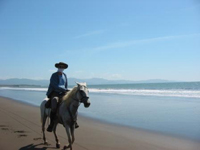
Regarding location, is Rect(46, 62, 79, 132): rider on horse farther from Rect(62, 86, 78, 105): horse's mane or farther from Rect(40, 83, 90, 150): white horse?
Rect(62, 86, 78, 105): horse's mane

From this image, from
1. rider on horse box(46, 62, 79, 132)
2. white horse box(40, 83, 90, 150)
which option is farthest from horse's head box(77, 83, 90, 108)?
rider on horse box(46, 62, 79, 132)

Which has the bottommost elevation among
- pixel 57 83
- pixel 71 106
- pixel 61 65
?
pixel 71 106

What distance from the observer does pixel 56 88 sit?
19.3 feet

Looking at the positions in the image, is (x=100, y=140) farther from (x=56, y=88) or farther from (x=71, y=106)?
(x=56, y=88)

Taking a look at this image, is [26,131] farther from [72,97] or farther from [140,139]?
[140,139]

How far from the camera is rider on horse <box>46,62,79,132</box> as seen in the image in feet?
19.1

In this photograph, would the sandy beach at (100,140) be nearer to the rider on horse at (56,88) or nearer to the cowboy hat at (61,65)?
the rider on horse at (56,88)

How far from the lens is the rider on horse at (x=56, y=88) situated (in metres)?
5.81

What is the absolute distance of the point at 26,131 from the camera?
7.58 metres

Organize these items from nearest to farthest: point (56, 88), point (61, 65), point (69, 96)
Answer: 1. point (69, 96)
2. point (56, 88)
3. point (61, 65)

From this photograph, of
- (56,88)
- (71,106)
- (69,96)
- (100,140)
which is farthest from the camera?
(100,140)

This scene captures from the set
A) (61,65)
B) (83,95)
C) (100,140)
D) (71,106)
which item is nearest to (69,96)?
(71,106)

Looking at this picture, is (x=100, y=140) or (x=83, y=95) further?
(x=100, y=140)

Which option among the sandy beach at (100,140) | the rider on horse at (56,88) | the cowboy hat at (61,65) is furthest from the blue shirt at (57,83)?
the sandy beach at (100,140)
